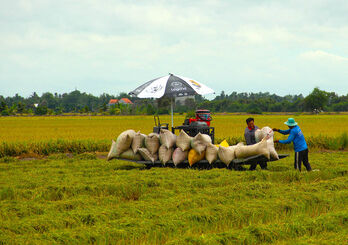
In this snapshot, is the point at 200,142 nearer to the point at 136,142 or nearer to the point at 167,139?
the point at 167,139

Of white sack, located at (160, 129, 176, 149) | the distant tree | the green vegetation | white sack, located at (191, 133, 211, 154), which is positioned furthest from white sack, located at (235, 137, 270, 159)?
the distant tree

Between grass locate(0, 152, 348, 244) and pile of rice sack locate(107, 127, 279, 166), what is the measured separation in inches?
17.6

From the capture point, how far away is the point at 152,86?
7863mm

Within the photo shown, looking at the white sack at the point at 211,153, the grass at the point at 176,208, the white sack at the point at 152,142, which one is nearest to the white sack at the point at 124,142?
the white sack at the point at 152,142

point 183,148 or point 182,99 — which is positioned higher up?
point 182,99

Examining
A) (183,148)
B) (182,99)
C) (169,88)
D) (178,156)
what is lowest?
(178,156)

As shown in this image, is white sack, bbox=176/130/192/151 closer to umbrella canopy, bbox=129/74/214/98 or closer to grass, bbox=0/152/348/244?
grass, bbox=0/152/348/244

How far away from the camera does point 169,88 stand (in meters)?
7.68

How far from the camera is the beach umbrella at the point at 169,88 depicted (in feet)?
25.1

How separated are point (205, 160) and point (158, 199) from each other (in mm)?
2459

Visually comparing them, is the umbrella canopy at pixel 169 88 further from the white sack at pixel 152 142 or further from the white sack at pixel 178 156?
the white sack at pixel 178 156

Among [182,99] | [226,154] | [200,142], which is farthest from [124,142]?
[226,154]

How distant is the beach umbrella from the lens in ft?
25.1

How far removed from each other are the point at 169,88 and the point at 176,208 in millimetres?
4041
